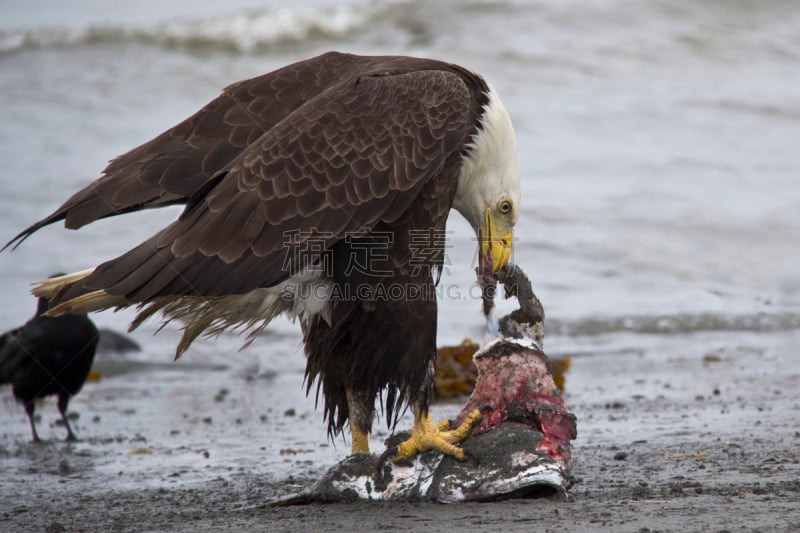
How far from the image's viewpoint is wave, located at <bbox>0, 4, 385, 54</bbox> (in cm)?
1845

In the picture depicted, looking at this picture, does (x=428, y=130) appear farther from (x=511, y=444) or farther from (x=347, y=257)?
(x=511, y=444)

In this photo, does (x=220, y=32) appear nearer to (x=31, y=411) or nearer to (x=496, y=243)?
(x=31, y=411)

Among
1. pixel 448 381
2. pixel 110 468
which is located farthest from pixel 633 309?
pixel 110 468

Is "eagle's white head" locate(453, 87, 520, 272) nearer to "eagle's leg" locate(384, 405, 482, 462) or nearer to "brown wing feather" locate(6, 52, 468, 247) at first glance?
"brown wing feather" locate(6, 52, 468, 247)

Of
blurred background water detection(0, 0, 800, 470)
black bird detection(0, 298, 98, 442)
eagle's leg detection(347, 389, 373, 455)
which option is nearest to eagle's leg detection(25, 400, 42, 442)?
black bird detection(0, 298, 98, 442)

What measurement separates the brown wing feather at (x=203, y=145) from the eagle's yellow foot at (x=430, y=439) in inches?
57.1

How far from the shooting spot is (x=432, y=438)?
4664 mm

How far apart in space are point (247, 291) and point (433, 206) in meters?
0.90

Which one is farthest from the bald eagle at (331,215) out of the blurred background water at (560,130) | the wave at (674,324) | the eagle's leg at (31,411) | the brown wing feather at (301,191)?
the wave at (674,324)

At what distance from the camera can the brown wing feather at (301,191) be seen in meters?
4.50

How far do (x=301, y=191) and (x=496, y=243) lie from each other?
1.05 m

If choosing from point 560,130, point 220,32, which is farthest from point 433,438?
point 220,32

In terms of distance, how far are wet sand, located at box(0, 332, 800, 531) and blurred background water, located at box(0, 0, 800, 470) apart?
41 centimetres

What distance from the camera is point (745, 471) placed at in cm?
454
